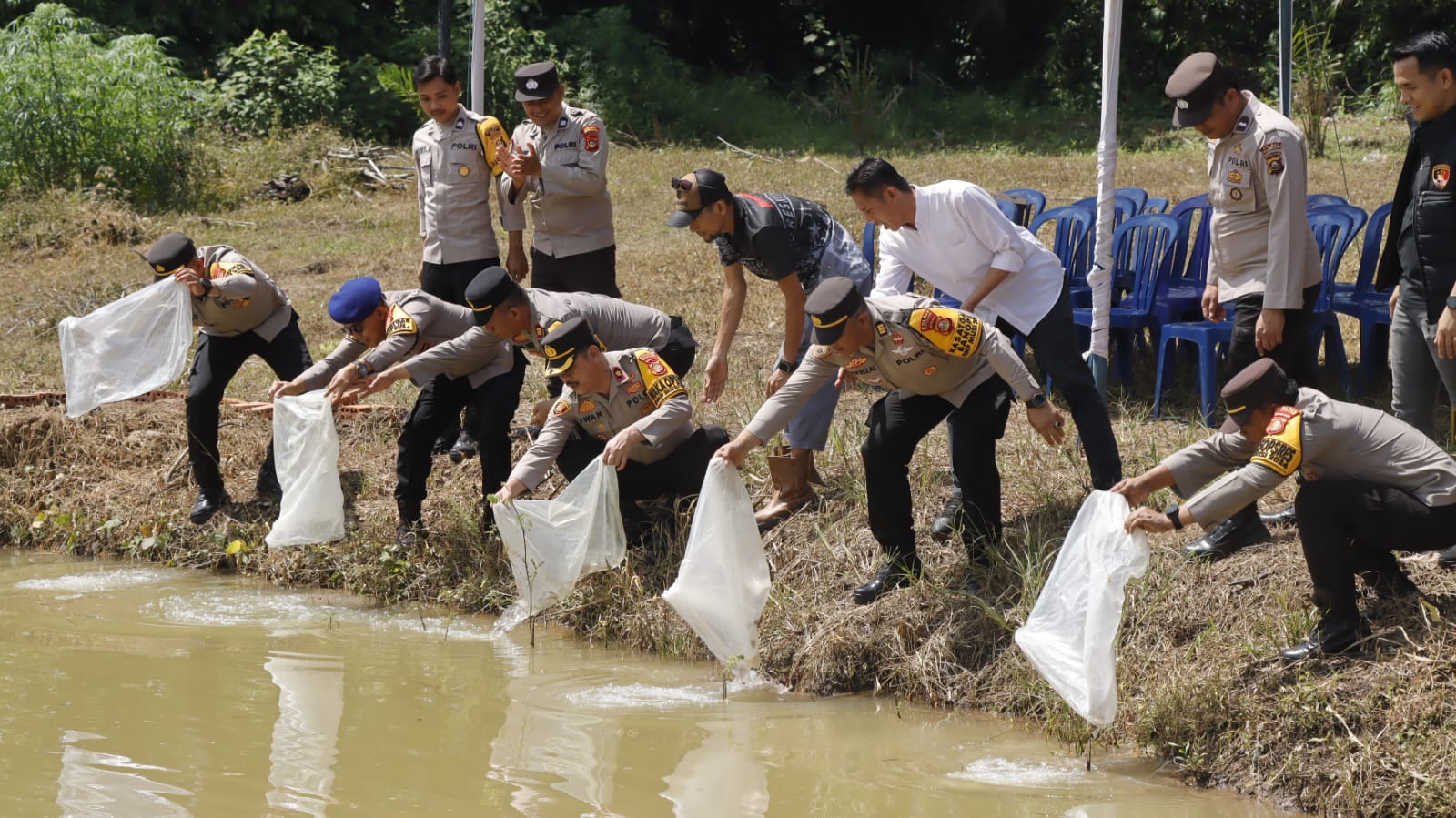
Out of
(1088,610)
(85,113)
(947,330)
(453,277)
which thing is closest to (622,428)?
(947,330)

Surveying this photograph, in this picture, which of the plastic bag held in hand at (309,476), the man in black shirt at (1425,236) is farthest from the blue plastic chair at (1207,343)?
the plastic bag held in hand at (309,476)

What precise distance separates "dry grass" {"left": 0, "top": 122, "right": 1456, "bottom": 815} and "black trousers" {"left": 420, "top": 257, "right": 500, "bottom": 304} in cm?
84

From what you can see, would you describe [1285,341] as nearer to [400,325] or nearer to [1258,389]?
[1258,389]

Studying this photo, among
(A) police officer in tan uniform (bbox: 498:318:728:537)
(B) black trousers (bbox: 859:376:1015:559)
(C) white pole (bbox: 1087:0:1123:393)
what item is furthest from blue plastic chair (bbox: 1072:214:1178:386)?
(A) police officer in tan uniform (bbox: 498:318:728:537)

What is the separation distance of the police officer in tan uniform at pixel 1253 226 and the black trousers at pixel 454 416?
2.95 metres

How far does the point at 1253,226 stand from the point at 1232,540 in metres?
1.13

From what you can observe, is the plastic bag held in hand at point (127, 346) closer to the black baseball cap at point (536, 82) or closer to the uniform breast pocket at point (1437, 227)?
the black baseball cap at point (536, 82)

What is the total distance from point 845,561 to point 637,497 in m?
0.98

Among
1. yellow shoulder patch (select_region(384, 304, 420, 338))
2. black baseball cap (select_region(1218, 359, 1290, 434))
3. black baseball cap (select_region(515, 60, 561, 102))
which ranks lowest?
black baseball cap (select_region(1218, 359, 1290, 434))

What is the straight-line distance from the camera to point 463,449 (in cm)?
712

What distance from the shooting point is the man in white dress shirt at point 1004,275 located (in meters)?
5.38

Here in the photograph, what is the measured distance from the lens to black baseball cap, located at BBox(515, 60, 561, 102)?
6680 millimetres

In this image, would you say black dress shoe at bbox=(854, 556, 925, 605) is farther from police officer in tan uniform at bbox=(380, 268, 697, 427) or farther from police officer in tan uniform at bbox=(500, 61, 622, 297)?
police officer in tan uniform at bbox=(500, 61, 622, 297)

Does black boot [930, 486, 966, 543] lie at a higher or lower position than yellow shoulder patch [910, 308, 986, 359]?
lower
